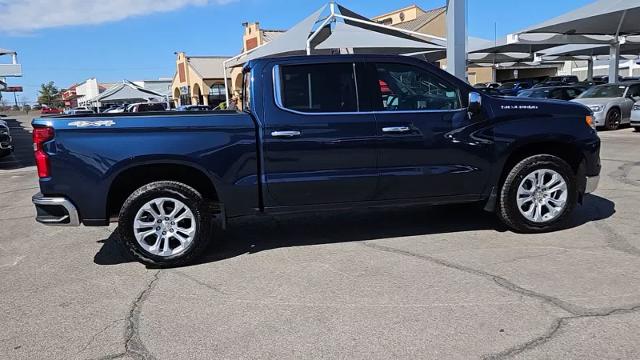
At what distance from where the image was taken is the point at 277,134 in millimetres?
5102

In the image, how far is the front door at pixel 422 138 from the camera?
538cm

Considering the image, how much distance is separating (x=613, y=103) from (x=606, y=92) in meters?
1.02

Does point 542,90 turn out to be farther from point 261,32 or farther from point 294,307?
point 261,32

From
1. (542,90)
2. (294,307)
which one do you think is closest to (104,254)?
(294,307)

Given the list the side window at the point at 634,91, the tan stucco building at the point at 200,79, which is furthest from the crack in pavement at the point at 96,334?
the tan stucco building at the point at 200,79

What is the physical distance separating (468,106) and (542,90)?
17.7 m

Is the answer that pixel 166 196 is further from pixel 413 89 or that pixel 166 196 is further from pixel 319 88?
pixel 413 89

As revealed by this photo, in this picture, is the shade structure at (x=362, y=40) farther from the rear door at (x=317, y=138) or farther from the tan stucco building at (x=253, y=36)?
the tan stucco building at (x=253, y=36)

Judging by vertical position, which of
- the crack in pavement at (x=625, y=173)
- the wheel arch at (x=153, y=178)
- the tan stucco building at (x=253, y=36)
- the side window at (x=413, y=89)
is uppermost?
the tan stucco building at (x=253, y=36)

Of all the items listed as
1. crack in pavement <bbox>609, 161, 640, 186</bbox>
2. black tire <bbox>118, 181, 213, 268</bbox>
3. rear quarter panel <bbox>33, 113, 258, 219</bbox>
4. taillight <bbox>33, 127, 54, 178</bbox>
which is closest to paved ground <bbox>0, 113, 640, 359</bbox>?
black tire <bbox>118, 181, 213, 268</bbox>

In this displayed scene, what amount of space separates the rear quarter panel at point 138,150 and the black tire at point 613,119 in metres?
15.7

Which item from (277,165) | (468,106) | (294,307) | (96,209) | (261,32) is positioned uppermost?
(261,32)

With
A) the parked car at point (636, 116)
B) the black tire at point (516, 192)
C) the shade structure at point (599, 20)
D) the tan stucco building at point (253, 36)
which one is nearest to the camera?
the black tire at point (516, 192)

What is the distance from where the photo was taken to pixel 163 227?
16.8 feet
